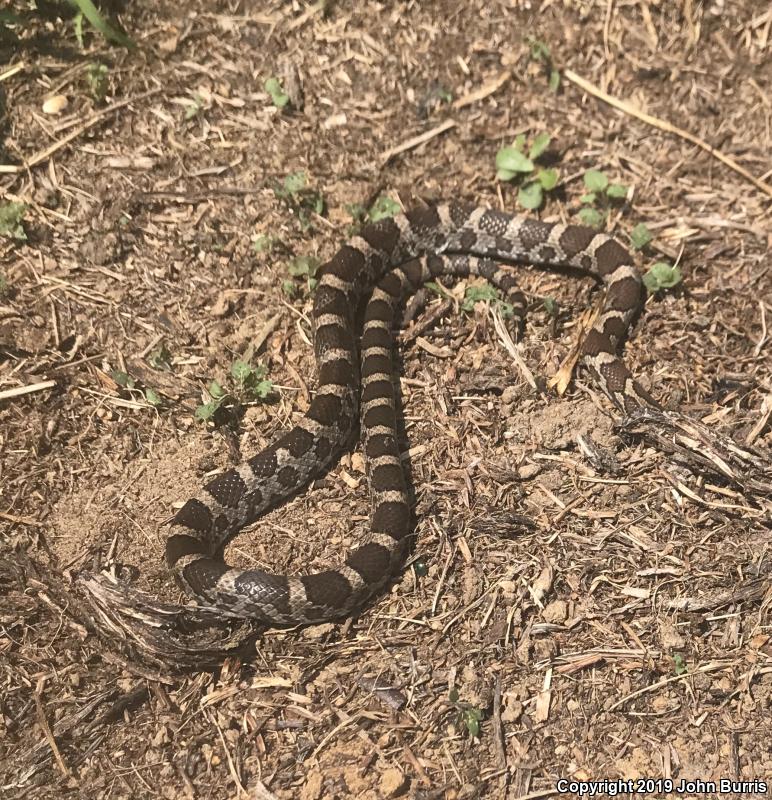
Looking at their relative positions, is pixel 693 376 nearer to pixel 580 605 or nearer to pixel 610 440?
pixel 610 440

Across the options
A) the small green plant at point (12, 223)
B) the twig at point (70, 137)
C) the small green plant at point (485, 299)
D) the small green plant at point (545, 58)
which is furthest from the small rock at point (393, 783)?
the small green plant at point (545, 58)

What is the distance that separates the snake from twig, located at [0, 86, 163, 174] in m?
2.80

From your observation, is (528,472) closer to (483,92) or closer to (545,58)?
(483,92)

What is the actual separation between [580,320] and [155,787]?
5607 millimetres

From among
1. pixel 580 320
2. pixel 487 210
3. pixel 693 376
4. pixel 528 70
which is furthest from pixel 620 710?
pixel 528 70

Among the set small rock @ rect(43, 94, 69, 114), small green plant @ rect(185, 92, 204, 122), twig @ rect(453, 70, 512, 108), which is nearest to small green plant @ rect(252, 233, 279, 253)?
small green plant @ rect(185, 92, 204, 122)

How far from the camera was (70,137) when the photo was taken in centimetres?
787

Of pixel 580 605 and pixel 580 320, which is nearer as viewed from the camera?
pixel 580 605

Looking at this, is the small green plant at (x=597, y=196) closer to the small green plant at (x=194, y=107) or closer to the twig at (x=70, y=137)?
the small green plant at (x=194, y=107)

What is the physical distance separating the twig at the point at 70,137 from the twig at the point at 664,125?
4.81m

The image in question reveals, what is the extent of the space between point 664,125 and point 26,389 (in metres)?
7.34

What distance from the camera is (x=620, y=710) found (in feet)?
17.5

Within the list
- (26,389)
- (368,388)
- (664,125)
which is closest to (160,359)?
(26,389)

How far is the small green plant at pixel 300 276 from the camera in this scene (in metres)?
7.66
